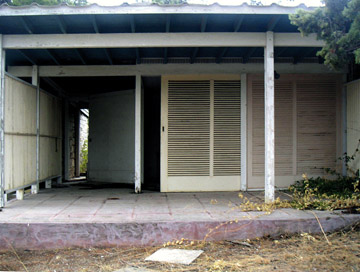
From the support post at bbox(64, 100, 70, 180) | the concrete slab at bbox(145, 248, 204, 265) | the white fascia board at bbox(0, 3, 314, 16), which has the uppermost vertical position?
the white fascia board at bbox(0, 3, 314, 16)

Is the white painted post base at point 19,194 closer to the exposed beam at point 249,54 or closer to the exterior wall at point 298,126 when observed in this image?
the exterior wall at point 298,126

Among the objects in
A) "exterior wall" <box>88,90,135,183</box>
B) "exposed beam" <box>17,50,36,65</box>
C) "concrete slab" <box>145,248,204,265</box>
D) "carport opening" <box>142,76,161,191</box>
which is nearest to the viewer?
"concrete slab" <box>145,248,204,265</box>

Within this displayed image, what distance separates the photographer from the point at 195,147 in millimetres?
7535

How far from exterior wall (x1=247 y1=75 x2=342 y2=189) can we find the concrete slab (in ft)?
11.1

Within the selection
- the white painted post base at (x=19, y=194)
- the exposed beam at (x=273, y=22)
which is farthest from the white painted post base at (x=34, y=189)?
the exposed beam at (x=273, y=22)

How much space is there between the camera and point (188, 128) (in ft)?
24.8

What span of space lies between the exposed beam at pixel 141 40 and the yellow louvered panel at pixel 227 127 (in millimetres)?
1934

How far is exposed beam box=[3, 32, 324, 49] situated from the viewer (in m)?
5.65

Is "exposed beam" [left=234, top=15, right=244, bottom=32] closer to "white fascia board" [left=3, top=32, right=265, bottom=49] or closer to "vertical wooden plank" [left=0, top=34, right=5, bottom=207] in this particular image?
"white fascia board" [left=3, top=32, right=265, bottom=49]

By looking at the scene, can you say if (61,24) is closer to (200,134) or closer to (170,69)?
(170,69)

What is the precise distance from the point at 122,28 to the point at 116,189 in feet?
12.2

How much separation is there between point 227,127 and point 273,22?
2.61m

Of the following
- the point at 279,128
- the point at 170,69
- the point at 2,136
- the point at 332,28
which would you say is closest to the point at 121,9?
the point at 170,69

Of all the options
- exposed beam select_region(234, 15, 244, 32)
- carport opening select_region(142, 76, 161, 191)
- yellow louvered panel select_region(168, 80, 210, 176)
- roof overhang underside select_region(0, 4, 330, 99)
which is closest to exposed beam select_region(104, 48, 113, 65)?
roof overhang underside select_region(0, 4, 330, 99)
